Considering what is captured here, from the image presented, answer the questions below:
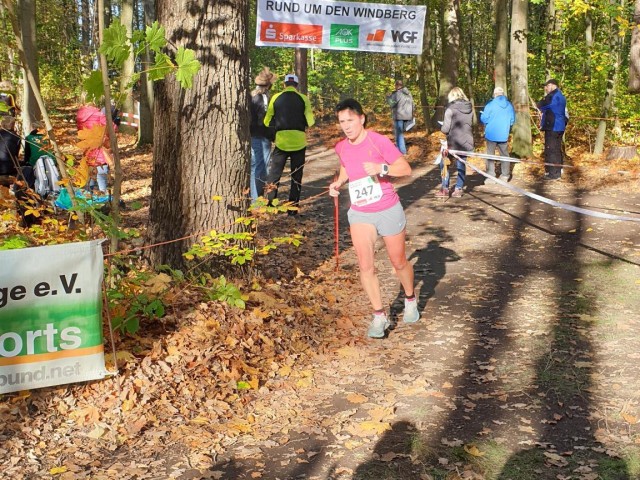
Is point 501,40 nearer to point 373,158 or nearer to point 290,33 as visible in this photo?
point 290,33

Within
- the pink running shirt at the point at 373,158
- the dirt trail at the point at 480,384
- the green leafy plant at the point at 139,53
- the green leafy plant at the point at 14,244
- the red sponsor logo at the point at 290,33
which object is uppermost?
the red sponsor logo at the point at 290,33

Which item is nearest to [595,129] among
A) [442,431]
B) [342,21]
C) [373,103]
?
[342,21]

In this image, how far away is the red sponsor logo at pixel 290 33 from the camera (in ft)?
59.0

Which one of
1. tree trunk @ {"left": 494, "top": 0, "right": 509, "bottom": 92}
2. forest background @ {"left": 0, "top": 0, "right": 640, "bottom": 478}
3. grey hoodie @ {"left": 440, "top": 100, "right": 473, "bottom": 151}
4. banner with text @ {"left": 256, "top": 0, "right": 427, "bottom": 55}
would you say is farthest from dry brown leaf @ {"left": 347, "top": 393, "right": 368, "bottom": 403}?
tree trunk @ {"left": 494, "top": 0, "right": 509, "bottom": 92}

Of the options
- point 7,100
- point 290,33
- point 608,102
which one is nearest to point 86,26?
point 290,33

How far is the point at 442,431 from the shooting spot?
4523 millimetres

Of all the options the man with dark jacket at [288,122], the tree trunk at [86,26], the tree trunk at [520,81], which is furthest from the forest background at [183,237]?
the tree trunk at [86,26]

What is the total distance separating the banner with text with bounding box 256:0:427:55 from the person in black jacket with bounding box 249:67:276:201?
23.1ft

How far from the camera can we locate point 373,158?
599 centimetres

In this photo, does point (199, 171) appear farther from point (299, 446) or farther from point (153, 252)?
point (299, 446)

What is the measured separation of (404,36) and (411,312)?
14356 millimetres

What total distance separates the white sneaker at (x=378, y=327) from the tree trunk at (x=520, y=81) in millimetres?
11139

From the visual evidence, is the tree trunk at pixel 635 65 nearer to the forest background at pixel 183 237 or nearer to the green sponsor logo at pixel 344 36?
the forest background at pixel 183 237

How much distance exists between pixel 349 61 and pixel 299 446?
29340mm
